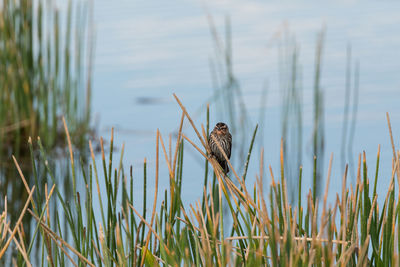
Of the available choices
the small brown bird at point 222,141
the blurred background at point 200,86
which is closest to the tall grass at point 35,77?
the blurred background at point 200,86

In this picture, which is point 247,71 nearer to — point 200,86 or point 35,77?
point 200,86

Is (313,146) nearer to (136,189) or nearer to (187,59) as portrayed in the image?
(136,189)

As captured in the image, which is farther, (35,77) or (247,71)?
(247,71)

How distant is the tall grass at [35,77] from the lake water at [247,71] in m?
0.83

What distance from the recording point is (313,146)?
7930mm

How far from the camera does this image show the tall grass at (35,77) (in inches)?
286

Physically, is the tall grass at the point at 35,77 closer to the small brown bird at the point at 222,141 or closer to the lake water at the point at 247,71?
the lake water at the point at 247,71

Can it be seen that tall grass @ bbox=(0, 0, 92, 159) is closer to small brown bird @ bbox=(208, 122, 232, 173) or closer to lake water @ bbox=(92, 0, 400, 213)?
lake water @ bbox=(92, 0, 400, 213)

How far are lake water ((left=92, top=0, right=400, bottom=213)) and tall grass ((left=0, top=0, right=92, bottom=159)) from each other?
83cm

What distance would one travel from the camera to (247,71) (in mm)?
10070

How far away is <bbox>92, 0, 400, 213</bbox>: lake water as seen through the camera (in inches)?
317

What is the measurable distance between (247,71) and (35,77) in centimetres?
332

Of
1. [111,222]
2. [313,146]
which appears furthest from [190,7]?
[111,222]

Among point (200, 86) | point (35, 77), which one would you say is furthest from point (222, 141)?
point (200, 86)
